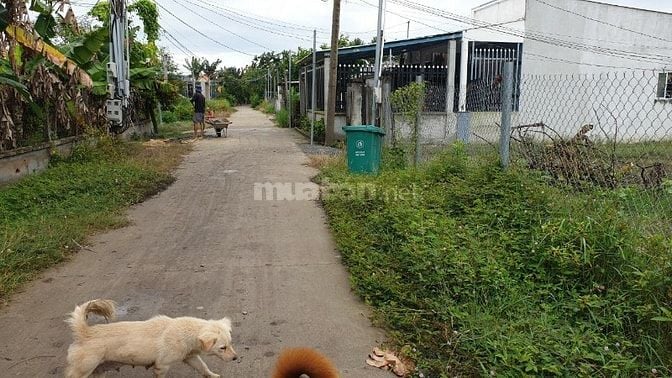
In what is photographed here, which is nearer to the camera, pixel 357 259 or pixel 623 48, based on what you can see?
pixel 357 259

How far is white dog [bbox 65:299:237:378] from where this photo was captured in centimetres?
284

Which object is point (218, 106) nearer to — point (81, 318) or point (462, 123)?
point (462, 123)

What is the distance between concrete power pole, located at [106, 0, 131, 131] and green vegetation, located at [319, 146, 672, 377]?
28.3 ft

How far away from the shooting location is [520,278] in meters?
4.03

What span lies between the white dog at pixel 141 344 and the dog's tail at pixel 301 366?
67 centimetres

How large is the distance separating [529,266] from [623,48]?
15.6 m

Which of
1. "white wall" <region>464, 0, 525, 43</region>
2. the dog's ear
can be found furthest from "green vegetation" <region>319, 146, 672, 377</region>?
"white wall" <region>464, 0, 525, 43</region>

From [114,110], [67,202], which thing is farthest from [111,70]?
[67,202]

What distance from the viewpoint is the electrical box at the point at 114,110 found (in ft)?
39.9

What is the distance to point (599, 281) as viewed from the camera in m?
3.74

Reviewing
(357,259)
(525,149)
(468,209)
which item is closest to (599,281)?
(468,209)

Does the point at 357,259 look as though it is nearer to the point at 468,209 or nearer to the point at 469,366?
the point at 468,209

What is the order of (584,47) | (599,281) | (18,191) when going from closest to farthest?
(599,281)
(18,191)
(584,47)

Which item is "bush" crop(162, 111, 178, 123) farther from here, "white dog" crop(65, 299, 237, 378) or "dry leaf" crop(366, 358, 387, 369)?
"dry leaf" crop(366, 358, 387, 369)
